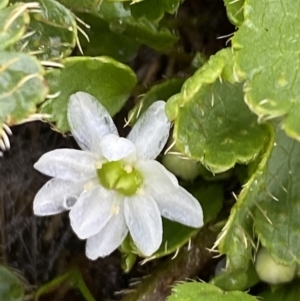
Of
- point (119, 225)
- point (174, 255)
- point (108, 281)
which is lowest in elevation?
point (108, 281)

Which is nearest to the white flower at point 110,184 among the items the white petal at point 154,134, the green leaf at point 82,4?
the white petal at point 154,134

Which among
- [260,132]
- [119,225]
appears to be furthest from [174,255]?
[260,132]

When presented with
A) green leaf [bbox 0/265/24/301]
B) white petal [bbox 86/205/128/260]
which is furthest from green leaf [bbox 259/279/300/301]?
green leaf [bbox 0/265/24/301]

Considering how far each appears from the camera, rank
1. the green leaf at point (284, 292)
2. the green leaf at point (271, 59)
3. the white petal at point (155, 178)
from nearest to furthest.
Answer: the green leaf at point (271, 59), the white petal at point (155, 178), the green leaf at point (284, 292)

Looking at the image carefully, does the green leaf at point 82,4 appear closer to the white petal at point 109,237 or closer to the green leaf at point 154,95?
the green leaf at point 154,95

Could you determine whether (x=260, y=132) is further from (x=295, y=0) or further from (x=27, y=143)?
(x=27, y=143)
